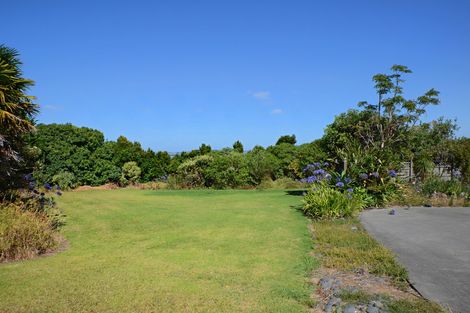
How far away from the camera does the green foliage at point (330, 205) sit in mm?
9336

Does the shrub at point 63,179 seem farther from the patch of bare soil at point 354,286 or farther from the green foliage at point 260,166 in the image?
the patch of bare soil at point 354,286

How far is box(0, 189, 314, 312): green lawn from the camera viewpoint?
426 centimetres

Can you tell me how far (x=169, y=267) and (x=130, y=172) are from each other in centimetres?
1299

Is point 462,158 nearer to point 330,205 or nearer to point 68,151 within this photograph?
point 330,205

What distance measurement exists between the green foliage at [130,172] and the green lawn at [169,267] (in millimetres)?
8216

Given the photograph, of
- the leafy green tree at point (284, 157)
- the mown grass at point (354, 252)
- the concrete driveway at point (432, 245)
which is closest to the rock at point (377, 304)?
the concrete driveway at point (432, 245)

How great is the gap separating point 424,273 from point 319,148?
9.32 m

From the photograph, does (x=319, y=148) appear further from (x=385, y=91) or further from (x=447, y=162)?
(x=447, y=162)

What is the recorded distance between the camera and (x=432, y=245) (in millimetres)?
6359

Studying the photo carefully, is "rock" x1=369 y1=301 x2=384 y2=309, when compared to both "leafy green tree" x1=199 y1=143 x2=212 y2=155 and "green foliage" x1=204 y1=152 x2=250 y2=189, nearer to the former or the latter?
"green foliage" x1=204 y1=152 x2=250 y2=189

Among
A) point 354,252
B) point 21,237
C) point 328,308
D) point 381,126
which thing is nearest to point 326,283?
point 328,308

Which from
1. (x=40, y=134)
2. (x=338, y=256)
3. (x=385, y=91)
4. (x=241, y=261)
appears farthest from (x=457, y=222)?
(x=40, y=134)

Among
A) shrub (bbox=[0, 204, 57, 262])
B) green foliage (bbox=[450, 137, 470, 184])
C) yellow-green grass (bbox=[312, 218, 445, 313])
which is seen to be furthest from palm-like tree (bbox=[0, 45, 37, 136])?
green foliage (bbox=[450, 137, 470, 184])

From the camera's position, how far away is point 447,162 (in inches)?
688
